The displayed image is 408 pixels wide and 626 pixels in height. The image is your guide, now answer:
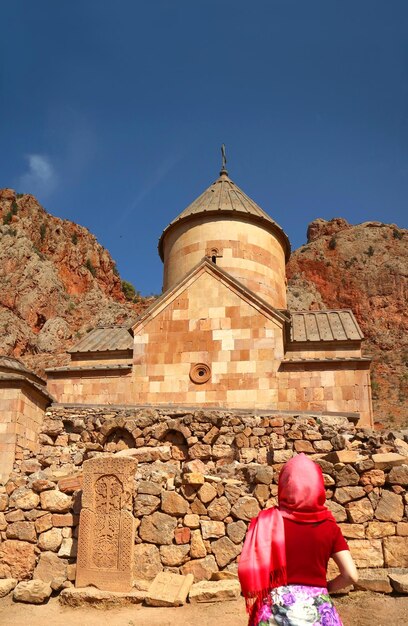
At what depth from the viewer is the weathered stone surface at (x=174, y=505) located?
446cm

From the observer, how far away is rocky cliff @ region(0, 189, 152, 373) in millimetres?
28016

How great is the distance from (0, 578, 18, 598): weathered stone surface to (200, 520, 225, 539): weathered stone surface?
1659mm

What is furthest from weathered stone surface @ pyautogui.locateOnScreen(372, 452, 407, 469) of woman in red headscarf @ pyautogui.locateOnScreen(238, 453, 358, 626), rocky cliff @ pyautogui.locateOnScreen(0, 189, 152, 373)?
rocky cliff @ pyautogui.locateOnScreen(0, 189, 152, 373)

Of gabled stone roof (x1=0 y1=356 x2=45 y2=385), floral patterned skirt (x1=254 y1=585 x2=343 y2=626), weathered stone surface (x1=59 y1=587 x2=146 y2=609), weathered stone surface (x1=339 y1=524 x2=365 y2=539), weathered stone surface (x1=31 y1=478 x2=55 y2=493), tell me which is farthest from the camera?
gabled stone roof (x1=0 y1=356 x2=45 y2=385)

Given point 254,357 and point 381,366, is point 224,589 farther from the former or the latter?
point 381,366

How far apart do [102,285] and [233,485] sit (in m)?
32.2

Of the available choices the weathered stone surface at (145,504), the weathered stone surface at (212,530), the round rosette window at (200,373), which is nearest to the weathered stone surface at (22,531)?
the weathered stone surface at (145,504)

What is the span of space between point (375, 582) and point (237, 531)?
3.76ft

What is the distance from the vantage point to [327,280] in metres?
37.5

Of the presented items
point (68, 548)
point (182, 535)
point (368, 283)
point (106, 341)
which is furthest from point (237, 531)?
point (368, 283)

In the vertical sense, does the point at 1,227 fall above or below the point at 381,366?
above

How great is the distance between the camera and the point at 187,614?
3.78 m

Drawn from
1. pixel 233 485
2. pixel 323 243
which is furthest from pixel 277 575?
pixel 323 243

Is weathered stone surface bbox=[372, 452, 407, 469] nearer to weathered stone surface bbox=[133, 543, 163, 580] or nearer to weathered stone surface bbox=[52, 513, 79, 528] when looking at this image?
weathered stone surface bbox=[133, 543, 163, 580]
